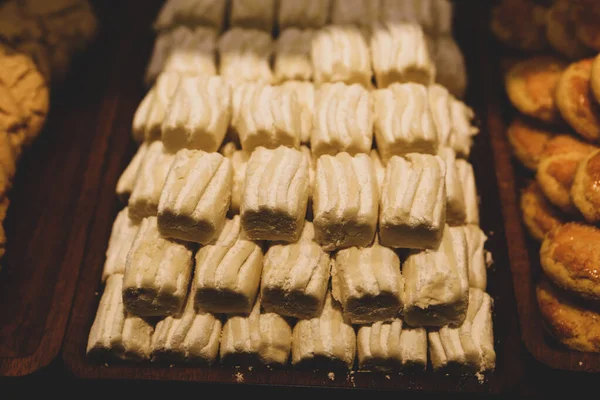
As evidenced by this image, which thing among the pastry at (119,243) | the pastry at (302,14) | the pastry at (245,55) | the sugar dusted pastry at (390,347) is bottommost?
the sugar dusted pastry at (390,347)

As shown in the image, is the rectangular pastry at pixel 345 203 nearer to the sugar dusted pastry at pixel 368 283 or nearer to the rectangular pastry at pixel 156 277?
the sugar dusted pastry at pixel 368 283

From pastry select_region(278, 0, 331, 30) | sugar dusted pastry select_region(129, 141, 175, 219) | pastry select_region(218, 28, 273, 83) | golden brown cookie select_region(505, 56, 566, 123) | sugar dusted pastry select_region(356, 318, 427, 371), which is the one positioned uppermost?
pastry select_region(278, 0, 331, 30)

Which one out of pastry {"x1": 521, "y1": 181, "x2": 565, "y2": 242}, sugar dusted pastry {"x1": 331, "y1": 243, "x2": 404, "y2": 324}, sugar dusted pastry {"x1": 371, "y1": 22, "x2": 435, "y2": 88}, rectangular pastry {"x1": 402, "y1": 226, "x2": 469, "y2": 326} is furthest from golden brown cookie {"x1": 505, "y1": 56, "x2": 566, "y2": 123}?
sugar dusted pastry {"x1": 331, "y1": 243, "x2": 404, "y2": 324}

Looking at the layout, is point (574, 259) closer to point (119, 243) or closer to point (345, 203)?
point (345, 203)

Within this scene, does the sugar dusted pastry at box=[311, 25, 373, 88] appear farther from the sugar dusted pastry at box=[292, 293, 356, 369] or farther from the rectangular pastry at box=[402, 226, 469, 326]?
the sugar dusted pastry at box=[292, 293, 356, 369]

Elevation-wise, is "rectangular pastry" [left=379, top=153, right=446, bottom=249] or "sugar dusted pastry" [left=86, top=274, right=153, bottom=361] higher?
"rectangular pastry" [left=379, top=153, right=446, bottom=249]

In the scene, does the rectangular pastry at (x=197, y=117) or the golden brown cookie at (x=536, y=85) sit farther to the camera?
the golden brown cookie at (x=536, y=85)

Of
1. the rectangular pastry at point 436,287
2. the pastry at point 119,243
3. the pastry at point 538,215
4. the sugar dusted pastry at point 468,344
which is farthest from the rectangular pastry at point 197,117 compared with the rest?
the pastry at point 538,215
